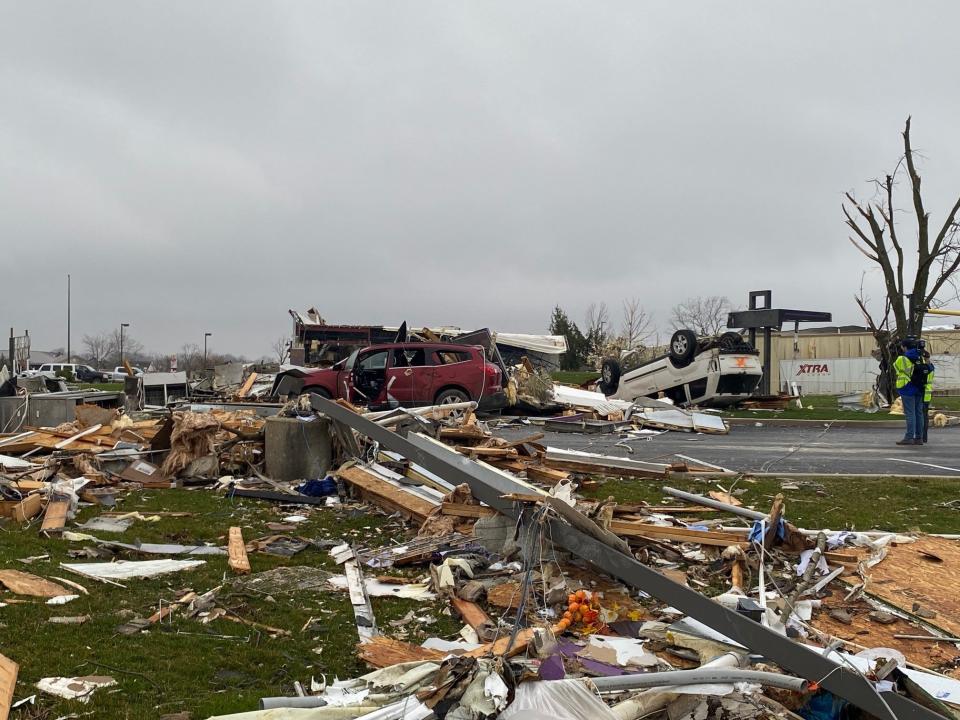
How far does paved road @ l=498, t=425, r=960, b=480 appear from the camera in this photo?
11.5m

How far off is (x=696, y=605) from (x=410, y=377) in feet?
48.6

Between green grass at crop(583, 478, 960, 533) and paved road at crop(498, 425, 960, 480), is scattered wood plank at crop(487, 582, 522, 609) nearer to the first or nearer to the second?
green grass at crop(583, 478, 960, 533)

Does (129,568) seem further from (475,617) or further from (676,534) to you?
(676,534)

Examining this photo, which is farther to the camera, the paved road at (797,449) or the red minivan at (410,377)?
the red minivan at (410,377)

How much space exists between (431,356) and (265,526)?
11497 mm

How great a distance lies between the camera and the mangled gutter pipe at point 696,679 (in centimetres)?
348

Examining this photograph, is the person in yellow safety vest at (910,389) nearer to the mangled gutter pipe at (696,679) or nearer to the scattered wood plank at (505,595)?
the scattered wood plank at (505,595)

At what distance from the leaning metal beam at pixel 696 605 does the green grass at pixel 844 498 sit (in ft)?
8.67

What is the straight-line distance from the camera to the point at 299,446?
1004 cm

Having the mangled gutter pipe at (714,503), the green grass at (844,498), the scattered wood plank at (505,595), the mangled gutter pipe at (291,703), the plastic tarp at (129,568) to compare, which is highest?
the mangled gutter pipe at (291,703)

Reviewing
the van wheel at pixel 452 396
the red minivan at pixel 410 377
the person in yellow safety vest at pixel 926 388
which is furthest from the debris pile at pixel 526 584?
the van wheel at pixel 452 396

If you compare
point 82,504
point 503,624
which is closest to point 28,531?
point 82,504

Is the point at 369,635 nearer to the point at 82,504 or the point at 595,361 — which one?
the point at 82,504

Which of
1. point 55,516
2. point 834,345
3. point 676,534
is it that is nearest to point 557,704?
point 676,534
